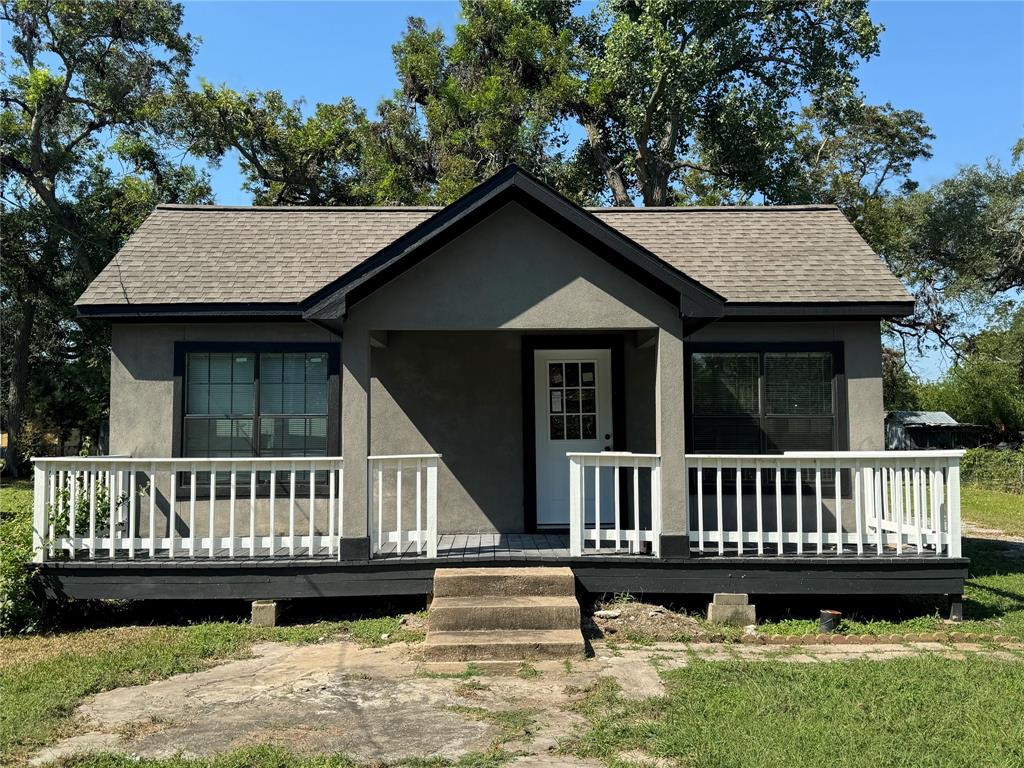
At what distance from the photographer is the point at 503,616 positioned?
619 centimetres

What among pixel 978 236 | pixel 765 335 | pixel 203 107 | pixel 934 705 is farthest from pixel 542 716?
pixel 978 236

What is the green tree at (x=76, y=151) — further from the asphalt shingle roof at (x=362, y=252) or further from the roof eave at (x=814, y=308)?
the roof eave at (x=814, y=308)

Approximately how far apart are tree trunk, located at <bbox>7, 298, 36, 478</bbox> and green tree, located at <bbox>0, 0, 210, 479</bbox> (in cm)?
5

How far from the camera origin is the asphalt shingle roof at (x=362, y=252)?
8367mm

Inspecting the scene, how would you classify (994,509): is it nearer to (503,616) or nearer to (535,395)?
(535,395)

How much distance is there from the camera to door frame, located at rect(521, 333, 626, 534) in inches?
346

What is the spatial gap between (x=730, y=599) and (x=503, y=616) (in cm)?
217

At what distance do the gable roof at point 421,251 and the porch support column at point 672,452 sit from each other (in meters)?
0.70

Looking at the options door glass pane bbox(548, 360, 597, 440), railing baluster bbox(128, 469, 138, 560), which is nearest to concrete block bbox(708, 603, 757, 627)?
door glass pane bbox(548, 360, 597, 440)

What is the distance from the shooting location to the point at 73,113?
2472 cm

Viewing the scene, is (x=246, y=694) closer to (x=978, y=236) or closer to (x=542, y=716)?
(x=542, y=716)

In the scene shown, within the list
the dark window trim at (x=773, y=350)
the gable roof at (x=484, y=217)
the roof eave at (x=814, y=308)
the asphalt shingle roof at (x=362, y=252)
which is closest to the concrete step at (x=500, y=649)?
the gable roof at (x=484, y=217)

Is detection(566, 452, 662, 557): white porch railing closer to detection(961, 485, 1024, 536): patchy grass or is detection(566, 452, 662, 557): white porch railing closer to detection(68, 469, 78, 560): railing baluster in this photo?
detection(68, 469, 78, 560): railing baluster

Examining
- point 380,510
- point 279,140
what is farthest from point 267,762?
point 279,140
